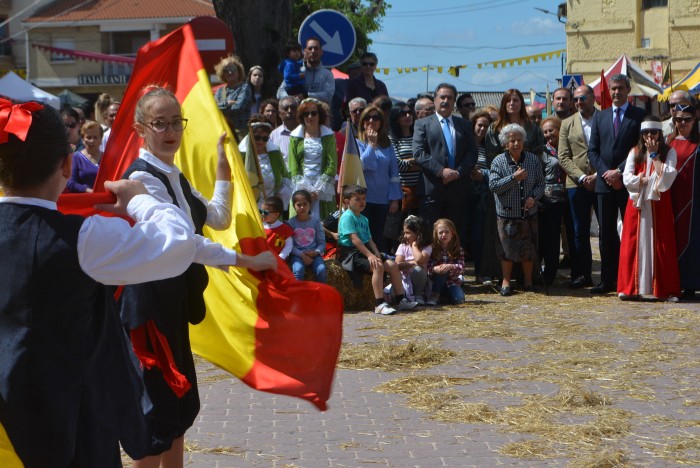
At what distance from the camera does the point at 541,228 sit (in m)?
12.9

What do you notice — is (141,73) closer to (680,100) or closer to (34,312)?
(34,312)

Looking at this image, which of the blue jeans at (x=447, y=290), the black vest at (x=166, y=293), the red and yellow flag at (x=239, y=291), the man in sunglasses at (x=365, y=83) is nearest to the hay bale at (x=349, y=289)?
the blue jeans at (x=447, y=290)

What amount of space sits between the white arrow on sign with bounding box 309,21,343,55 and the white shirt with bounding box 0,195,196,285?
35.0ft

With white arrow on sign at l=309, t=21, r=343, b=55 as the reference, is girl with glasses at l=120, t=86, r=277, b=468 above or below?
below

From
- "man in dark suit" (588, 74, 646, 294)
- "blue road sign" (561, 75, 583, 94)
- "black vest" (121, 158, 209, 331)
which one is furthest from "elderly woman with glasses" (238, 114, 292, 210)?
"blue road sign" (561, 75, 583, 94)

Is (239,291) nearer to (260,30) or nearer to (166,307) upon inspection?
(166,307)

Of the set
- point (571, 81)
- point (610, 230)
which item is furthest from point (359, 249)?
point (571, 81)

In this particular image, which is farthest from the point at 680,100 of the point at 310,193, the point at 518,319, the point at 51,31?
the point at 51,31

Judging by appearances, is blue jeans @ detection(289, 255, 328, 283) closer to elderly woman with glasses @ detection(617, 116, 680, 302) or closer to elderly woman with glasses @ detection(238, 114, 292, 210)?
elderly woman with glasses @ detection(238, 114, 292, 210)

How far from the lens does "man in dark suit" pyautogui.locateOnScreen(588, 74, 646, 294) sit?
1207 centimetres

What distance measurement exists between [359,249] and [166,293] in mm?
6918

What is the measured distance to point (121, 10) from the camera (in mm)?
65562

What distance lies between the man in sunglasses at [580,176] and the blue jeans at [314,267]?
3260mm

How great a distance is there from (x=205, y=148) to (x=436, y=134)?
7307mm
